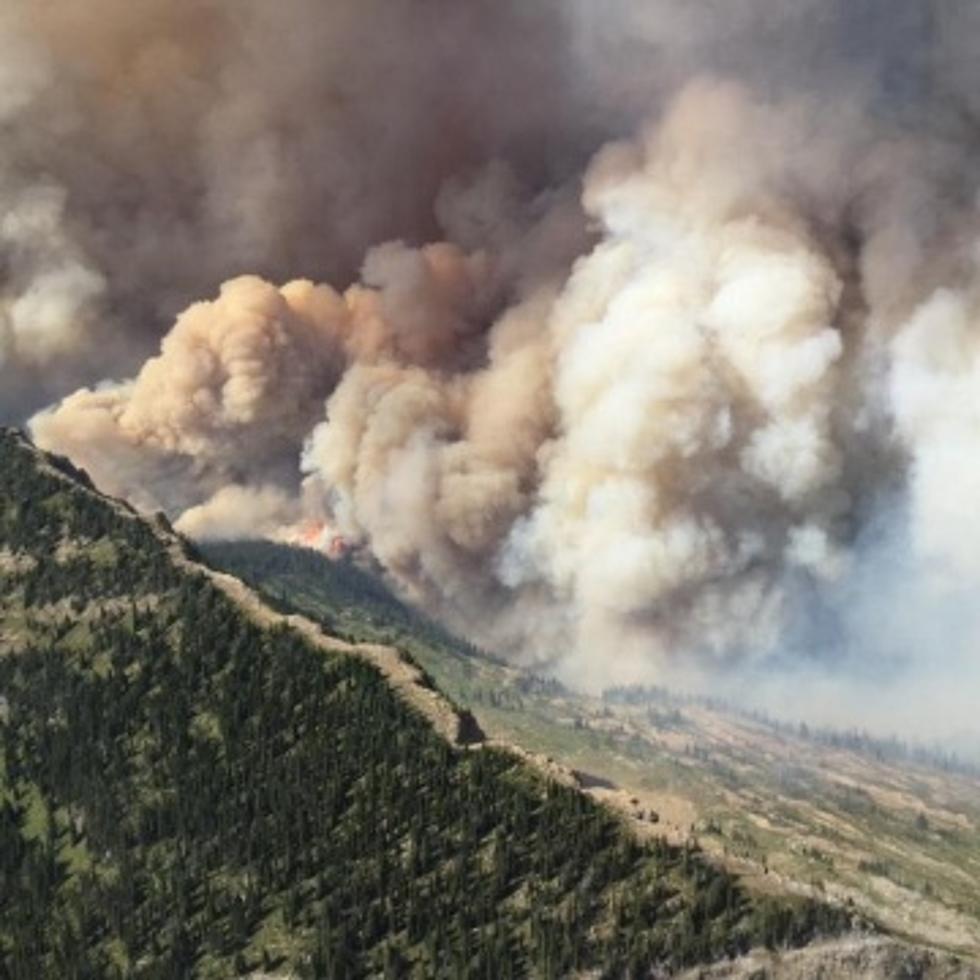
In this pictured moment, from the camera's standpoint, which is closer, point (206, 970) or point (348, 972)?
point (348, 972)

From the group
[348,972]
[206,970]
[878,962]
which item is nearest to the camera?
[878,962]

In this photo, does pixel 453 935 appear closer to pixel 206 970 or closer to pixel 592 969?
pixel 592 969

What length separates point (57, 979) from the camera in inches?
7844

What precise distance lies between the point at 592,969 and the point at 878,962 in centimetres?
3085

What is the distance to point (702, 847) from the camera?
7170 inches

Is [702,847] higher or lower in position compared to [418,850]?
higher

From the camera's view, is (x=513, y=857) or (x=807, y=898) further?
(x=513, y=857)

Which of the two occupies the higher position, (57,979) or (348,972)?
(348,972)

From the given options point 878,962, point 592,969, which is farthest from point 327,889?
point 878,962

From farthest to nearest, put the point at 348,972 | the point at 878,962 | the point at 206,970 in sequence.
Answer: the point at 206,970
the point at 348,972
the point at 878,962

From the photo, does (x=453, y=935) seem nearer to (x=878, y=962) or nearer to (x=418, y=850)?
(x=418, y=850)

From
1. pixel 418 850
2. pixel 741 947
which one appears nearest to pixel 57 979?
pixel 418 850

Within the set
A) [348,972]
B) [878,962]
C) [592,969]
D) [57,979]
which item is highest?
[878,962]

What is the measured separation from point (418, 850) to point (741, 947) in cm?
4991
